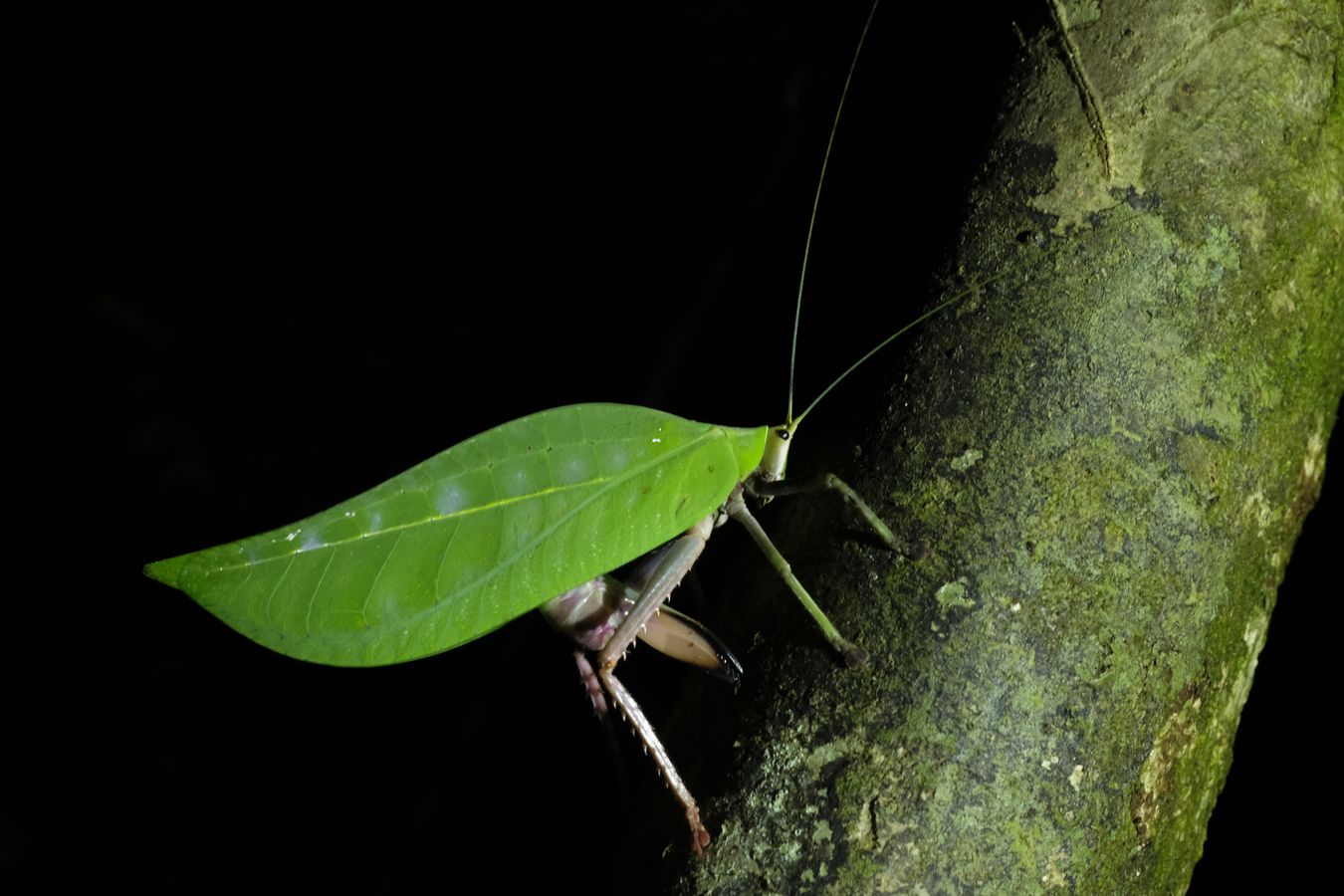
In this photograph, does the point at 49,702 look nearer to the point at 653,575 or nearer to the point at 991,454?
the point at 653,575

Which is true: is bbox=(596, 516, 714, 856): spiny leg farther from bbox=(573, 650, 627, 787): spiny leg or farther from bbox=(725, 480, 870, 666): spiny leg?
bbox=(725, 480, 870, 666): spiny leg

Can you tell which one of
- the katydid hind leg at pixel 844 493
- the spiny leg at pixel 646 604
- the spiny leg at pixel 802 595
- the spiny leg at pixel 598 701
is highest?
the katydid hind leg at pixel 844 493

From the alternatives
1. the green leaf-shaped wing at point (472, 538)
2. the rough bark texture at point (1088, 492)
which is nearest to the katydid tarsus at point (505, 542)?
the green leaf-shaped wing at point (472, 538)

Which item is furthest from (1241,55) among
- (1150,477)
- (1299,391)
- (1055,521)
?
(1055,521)

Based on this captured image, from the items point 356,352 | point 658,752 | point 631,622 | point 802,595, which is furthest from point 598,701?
point 356,352

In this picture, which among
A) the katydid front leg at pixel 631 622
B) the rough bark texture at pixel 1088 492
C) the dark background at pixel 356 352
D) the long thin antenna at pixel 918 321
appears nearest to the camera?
the rough bark texture at pixel 1088 492

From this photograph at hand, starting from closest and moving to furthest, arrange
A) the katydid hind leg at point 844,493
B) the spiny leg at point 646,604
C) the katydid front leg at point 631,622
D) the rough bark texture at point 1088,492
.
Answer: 1. the rough bark texture at point 1088,492
2. the katydid hind leg at point 844,493
3. the katydid front leg at point 631,622
4. the spiny leg at point 646,604

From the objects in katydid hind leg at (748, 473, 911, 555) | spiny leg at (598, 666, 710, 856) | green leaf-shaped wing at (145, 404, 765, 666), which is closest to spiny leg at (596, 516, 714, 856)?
spiny leg at (598, 666, 710, 856)

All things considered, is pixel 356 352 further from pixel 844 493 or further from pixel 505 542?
pixel 844 493

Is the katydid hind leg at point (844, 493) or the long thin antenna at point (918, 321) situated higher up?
the long thin antenna at point (918, 321)

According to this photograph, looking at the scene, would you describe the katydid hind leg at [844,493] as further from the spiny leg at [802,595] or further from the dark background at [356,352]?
the dark background at [356,352]
